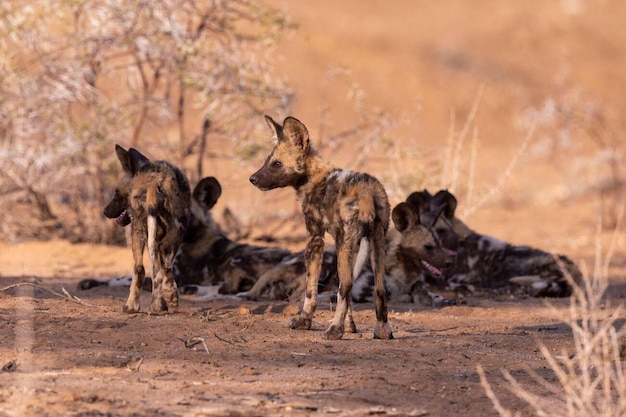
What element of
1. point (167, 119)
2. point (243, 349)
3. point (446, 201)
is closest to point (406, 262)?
point (446, 201)

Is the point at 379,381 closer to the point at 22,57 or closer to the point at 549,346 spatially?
the point at 549,346

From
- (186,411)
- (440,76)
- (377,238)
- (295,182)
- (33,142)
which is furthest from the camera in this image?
(440,76)

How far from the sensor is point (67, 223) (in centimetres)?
1258

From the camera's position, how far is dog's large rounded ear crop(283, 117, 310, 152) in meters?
6.47

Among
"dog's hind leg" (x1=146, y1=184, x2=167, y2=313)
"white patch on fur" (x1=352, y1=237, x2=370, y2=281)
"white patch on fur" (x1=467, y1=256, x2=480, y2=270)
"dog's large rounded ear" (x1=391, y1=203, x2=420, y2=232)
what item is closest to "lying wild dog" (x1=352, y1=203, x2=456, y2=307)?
"dog's large rounded ear" (x1=391, y1=203, x2=420, y2=232)

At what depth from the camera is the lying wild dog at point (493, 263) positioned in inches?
379

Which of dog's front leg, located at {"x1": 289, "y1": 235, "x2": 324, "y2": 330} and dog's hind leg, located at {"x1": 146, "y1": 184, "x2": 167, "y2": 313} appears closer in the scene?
dog's front leg, located at {"x1": 289, "y1": 235, "x2": 324, "y2": 330}

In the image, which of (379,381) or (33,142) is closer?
(379,381)

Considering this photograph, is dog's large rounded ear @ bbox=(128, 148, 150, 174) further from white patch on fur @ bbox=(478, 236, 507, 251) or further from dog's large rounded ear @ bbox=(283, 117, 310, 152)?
white patch on fur @ bbox=(478, 236, 507, 251)

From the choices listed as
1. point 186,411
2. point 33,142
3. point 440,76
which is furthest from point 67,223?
point 440,76

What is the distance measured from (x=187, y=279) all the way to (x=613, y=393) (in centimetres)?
444

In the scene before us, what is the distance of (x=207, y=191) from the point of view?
29.1 feet

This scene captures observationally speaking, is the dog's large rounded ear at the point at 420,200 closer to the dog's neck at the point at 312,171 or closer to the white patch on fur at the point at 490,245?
the white patch on fur at the point at 490,245

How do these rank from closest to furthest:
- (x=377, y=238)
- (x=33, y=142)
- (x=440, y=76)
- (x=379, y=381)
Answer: (x=379, y=381), (x=377, y=238), (x=33, y=142), (x=440, y=76)
